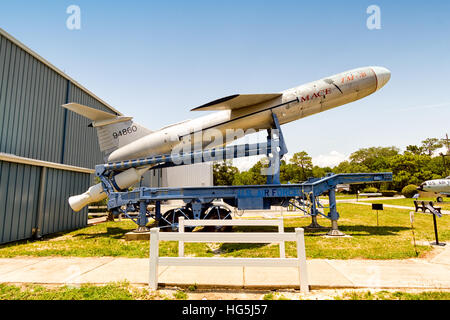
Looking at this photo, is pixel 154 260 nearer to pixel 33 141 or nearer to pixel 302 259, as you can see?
pixel 302 259

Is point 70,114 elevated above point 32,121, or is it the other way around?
point 70,114

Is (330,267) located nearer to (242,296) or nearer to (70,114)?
(242,296)

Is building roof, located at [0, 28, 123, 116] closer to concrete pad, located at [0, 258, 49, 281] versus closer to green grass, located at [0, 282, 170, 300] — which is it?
concrete pad, located at [0, 258, 49, 281]

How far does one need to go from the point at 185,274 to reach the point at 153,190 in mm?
4880

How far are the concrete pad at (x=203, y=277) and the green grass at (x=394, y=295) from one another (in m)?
1.74

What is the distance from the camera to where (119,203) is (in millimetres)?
9406

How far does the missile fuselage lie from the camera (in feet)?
29.1

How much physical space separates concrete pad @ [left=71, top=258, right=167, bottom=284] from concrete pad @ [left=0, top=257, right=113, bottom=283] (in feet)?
0.79

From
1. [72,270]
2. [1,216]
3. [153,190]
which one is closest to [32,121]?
[1,216]

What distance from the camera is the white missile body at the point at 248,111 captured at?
8852mm

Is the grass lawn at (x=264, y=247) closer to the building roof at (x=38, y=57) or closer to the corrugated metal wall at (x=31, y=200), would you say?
the corrugated metal wall at (x=31, y=200)

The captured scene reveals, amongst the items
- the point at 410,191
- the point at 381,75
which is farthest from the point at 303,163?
the point at 381,75

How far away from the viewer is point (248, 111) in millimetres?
8953

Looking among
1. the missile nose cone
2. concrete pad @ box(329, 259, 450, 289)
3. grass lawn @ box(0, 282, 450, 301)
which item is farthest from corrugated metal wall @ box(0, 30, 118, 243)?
the missile nose cone
